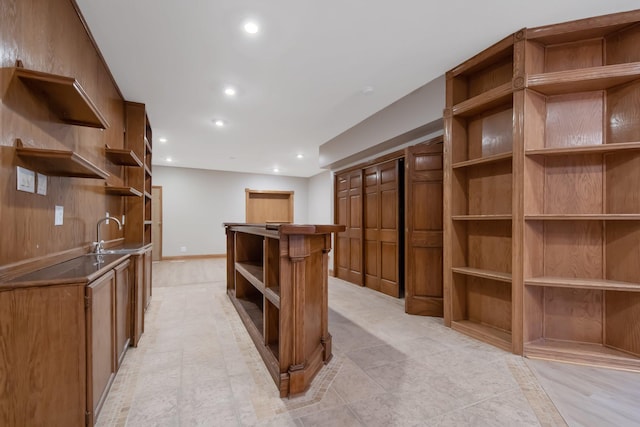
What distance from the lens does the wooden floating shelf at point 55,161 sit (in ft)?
4.48

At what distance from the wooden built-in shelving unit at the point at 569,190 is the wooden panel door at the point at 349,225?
2.42 metres

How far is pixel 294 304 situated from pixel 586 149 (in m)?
2.38

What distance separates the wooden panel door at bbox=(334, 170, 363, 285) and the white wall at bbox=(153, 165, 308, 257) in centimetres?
277

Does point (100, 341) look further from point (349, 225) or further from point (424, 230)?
point (349, 225)

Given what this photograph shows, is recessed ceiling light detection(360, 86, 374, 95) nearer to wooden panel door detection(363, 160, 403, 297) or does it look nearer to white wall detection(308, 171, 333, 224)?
wooden panel door detection(363, 160, 403, 297)

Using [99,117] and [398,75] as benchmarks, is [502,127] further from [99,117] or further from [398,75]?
[99,117]

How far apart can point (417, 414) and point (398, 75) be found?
2892mm

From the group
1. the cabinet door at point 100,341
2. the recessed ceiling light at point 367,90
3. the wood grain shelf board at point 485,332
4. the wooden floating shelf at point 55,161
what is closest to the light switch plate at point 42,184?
the wooden floating shelf at point 55,161

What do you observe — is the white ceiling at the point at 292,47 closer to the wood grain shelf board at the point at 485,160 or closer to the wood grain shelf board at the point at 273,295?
the wood grain shelf board at the point at 485,160

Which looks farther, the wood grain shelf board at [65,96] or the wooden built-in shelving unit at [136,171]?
the wooden built-in shelving unit at [136,171]

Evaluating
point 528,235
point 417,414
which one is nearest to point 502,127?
point 528,235

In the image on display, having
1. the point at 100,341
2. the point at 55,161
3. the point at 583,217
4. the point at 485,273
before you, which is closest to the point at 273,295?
the point at 100,341

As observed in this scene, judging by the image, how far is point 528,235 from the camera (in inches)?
91.2

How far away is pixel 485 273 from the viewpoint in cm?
256
